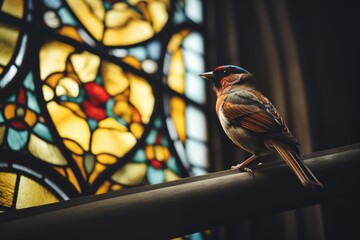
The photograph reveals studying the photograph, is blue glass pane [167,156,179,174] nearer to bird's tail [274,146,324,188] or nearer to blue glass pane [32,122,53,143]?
blue glass pane [32,122,53,143]

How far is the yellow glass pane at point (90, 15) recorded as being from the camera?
3.14m

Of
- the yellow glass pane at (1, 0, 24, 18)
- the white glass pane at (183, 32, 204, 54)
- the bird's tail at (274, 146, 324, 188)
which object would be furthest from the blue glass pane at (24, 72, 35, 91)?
the bird's tail at (274, 146, 324, 188)

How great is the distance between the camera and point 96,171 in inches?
107

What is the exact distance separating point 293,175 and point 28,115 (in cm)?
168

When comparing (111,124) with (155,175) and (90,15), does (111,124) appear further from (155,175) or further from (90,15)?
(90,15)

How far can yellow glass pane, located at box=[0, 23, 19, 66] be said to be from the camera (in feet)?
8.67

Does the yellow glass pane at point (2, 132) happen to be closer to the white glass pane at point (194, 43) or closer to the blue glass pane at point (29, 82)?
the blue glass pane at point (29, 82)

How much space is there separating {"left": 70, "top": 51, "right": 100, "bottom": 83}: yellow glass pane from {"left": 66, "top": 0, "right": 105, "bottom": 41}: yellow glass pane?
0.54ft

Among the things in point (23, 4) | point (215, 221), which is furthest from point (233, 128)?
point (23, 4)

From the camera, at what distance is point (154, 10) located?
11.8 ft

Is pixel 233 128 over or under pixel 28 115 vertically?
Result: under

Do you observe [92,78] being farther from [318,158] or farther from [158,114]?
[318,158]

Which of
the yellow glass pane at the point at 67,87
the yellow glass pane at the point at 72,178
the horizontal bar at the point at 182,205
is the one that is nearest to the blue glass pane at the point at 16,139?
the yellow glass pane at the point at 72,178

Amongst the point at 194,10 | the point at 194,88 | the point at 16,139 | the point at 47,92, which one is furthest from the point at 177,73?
the point at 16,139
